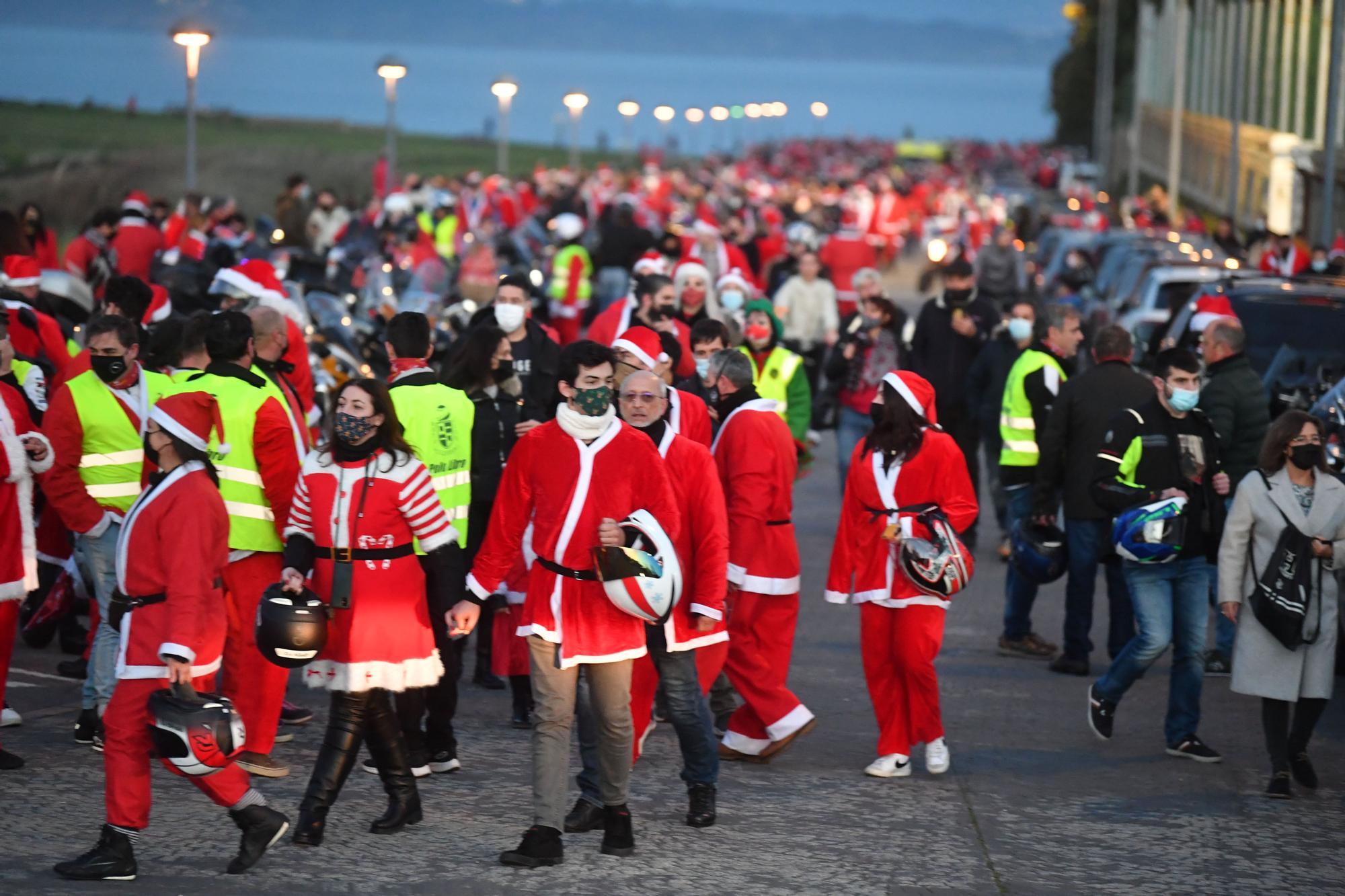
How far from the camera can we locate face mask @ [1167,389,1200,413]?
938 cm

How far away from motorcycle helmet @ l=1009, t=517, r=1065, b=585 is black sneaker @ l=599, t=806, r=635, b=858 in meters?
3.89

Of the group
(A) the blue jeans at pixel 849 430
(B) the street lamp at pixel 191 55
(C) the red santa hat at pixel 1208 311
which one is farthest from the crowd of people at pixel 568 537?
(B) the street lamp at pixel 191 55

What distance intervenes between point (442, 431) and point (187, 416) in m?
1.59

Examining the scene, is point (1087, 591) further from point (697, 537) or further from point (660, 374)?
point (697, 537)

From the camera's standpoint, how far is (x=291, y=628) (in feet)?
23.8

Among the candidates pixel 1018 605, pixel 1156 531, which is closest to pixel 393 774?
pixel 1156 531

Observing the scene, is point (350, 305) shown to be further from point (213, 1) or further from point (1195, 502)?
point (1195, 502)

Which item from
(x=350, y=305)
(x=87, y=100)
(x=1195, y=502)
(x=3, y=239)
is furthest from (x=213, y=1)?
(x=87, y=100)

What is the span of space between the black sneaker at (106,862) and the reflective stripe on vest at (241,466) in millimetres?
1569

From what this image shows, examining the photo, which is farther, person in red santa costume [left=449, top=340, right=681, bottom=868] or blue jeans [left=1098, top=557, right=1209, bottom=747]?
blue jeans [left=1098, top=557, right=1209, bottom=747]

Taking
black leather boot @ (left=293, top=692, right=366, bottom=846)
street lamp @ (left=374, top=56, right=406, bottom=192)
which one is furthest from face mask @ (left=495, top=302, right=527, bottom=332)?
street lamp @ (left=374, top=56, right=406, bottom=192)

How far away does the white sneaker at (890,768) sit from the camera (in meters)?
8.84

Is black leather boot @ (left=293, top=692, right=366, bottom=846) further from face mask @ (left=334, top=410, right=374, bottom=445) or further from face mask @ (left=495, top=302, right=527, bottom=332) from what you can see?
face mask @ (left=495, top=302, right=527, bottom=332)

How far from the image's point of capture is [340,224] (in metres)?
28.8
